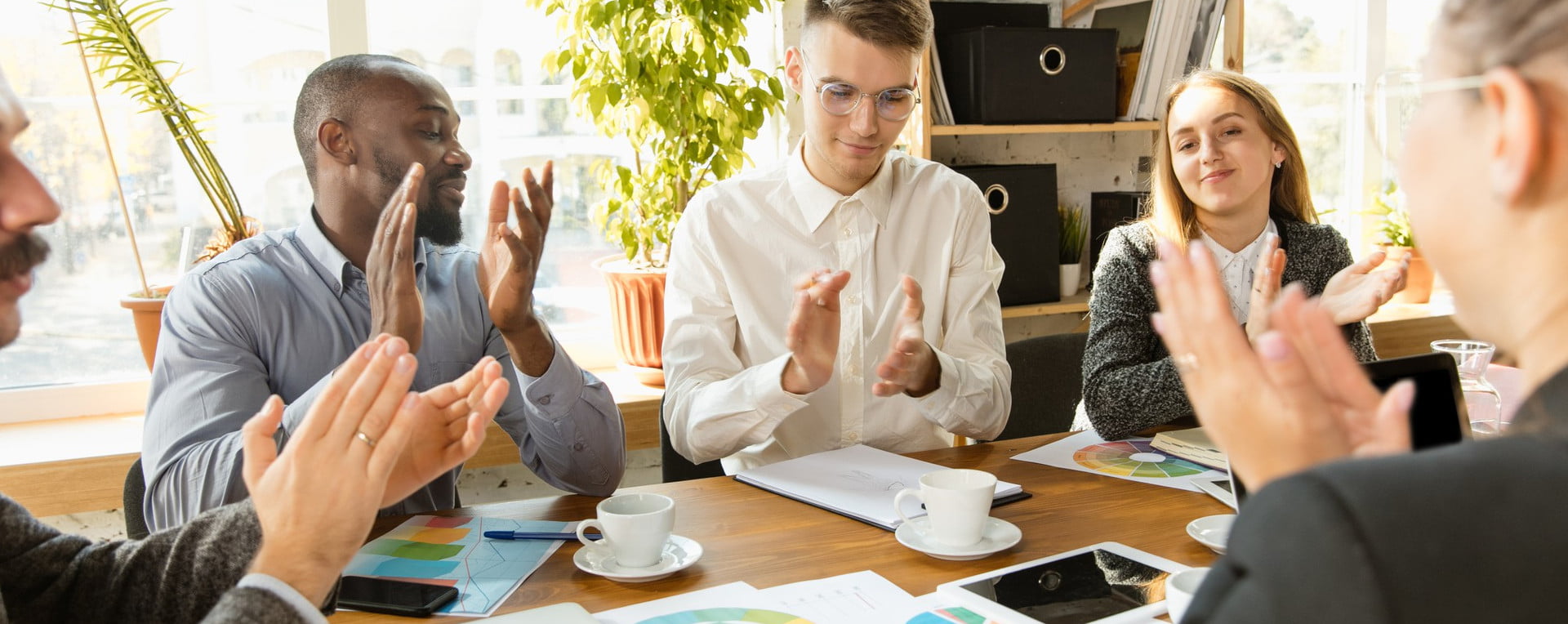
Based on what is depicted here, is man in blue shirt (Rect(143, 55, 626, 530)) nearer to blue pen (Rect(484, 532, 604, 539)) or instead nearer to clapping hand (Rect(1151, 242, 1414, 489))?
blue pen (Rect(484, 532, 604, 539))

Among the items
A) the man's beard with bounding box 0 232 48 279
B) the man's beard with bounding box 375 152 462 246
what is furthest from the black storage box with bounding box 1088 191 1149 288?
the man's beard with bounding box 0 232 48 279

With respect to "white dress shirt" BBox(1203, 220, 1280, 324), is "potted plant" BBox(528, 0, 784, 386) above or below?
above

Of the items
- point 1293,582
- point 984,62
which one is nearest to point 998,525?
point 1293,582

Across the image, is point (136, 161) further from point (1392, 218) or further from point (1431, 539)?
point (1392, 218)

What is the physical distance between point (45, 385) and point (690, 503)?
2023mm

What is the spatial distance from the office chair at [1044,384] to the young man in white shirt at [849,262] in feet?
0.36

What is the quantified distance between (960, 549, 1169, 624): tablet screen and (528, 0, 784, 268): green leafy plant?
1655 millimetres

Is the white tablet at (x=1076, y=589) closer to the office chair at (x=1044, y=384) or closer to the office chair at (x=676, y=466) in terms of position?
the office chair at (x=676, y=466)

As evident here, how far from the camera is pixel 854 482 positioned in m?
1.58

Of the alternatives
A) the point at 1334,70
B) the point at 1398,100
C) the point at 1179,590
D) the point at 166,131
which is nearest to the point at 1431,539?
the point at 1398,100

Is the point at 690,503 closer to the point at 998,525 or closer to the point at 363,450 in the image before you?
the point at 998,525

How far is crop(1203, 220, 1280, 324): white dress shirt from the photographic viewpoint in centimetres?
232

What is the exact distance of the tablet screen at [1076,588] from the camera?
1120mm

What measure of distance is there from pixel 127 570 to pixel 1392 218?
3.96 metres
